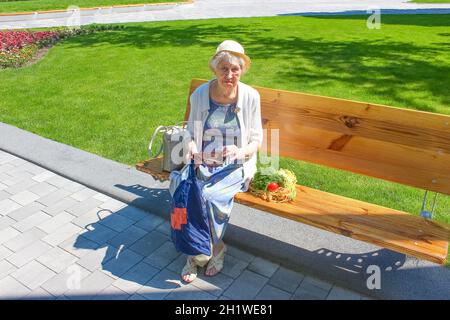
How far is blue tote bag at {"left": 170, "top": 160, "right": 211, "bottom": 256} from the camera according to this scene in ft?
10.2

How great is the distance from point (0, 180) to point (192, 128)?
264 cm

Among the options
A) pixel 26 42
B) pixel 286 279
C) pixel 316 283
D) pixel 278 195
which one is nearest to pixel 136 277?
pixel 286 279

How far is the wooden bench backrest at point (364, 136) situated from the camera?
3.02 meters

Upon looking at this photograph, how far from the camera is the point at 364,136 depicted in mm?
3287

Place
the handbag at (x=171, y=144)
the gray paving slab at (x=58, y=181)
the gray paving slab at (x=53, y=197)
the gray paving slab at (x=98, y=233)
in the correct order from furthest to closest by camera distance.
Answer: the gray paving slab at (x=58, y=181), the gray paving slab at (x=53, y=197), the gray paving slab at (x=98, y=233), the handbag at (x=171, y=144)

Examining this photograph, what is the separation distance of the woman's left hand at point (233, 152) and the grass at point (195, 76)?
58.1 inches

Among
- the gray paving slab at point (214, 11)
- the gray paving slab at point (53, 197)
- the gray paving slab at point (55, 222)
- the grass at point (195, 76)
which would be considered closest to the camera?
the gray paving slab at point (55, 222)

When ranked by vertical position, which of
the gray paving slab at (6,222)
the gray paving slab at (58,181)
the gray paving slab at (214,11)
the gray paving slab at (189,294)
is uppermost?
the gray paving slab at (214,11)

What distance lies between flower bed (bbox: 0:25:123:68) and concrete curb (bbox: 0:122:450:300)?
20.8 ft

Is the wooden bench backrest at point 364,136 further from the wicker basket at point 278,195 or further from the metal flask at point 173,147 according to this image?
the metal flask at point 173,147

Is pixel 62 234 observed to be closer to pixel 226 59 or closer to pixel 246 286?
pixel 246 286

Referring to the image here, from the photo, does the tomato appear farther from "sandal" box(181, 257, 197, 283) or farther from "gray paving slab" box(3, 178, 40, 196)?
"gray paving slab" box(3, 178, 40, 196)

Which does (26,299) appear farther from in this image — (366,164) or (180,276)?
(366,164)

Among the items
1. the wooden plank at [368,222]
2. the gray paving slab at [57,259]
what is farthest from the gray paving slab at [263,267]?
the gray paving slab at [57,259]
